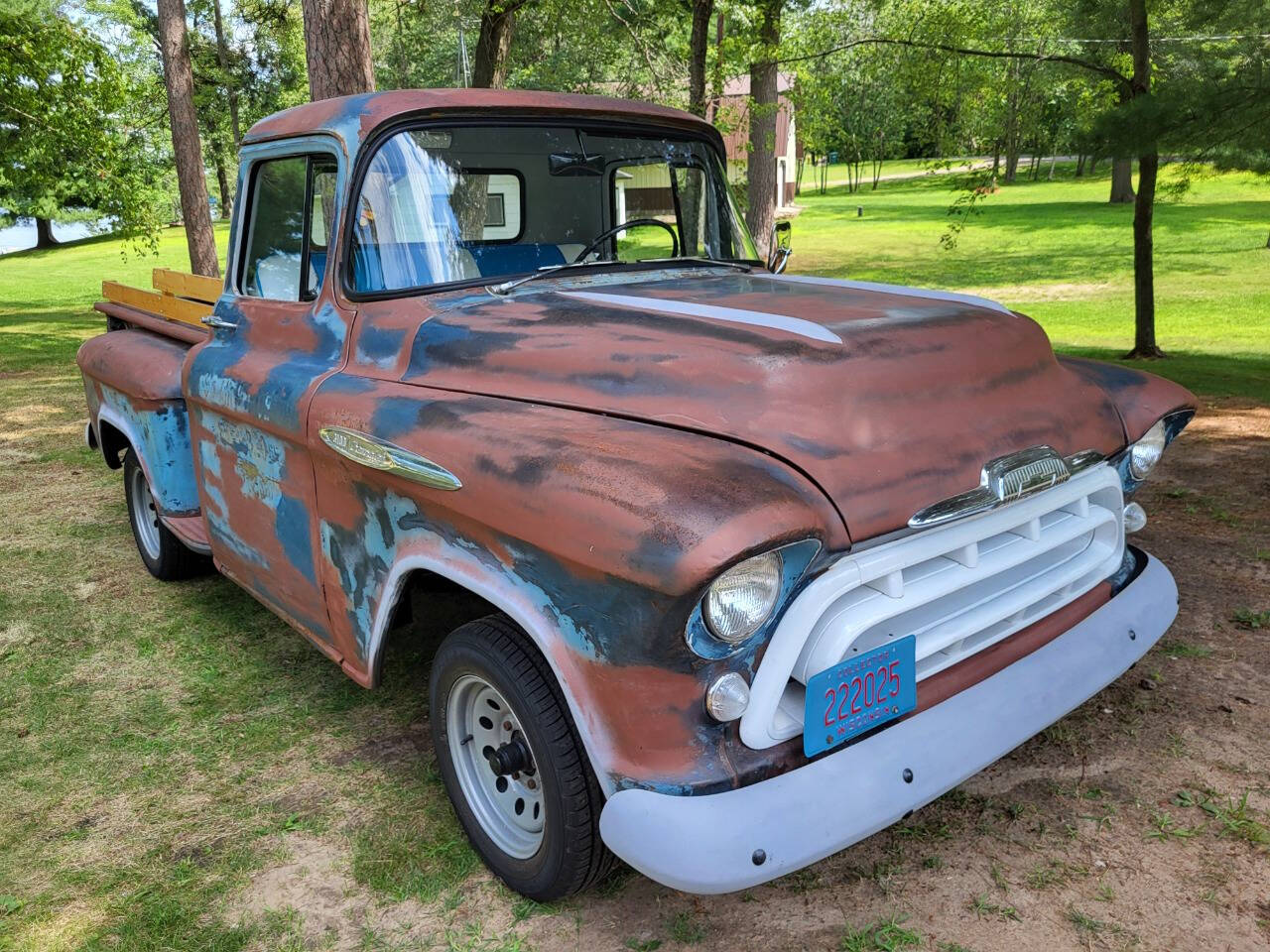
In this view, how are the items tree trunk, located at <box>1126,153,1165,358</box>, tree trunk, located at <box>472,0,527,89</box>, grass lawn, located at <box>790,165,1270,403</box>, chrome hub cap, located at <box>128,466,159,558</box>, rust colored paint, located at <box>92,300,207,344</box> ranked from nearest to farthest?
rust colored paint, located at <box>92,300,207,344</box>, chrome hub cap, located at <box>128,466,159,558</box>, tree trunk, located at <box>1126,153,1165,358</box>, grass lawn, located at <box>790,165,1270,403</box>, tree trunk, located at <box>472,0,527,89</box>

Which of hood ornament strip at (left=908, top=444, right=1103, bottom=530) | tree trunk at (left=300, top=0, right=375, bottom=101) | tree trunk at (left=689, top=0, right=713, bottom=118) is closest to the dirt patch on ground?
hood ornament strip at (left=908, top=444, right=1103, bottom=530)

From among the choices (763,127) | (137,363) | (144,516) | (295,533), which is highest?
(763,127)

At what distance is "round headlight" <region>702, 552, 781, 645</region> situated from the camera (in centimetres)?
187

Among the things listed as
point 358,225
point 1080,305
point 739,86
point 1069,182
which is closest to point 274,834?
point 358,225

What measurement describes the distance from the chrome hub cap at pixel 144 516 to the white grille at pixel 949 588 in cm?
367

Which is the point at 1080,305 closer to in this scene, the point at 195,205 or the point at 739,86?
the point at 195,205

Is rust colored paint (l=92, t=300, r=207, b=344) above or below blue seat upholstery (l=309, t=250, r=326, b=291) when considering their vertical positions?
below

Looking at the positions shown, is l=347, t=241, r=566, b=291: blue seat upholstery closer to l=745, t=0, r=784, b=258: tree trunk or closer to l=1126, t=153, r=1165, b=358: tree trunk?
l=745, t=0, r=784, b=258: tree trunk

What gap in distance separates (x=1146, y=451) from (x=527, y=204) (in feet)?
7.01

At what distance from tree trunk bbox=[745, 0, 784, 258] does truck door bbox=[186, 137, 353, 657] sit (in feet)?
18.7

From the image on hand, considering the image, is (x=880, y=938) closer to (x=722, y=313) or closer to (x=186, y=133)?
(x=722, y=313)

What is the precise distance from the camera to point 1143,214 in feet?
31.0

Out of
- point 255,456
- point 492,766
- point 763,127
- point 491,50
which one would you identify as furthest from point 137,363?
point 763,127

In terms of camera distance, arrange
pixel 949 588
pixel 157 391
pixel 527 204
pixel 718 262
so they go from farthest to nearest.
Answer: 1. pixel 157 391
2. pixel 718 262
3. pixel 527 204
4. pixel 949 588
